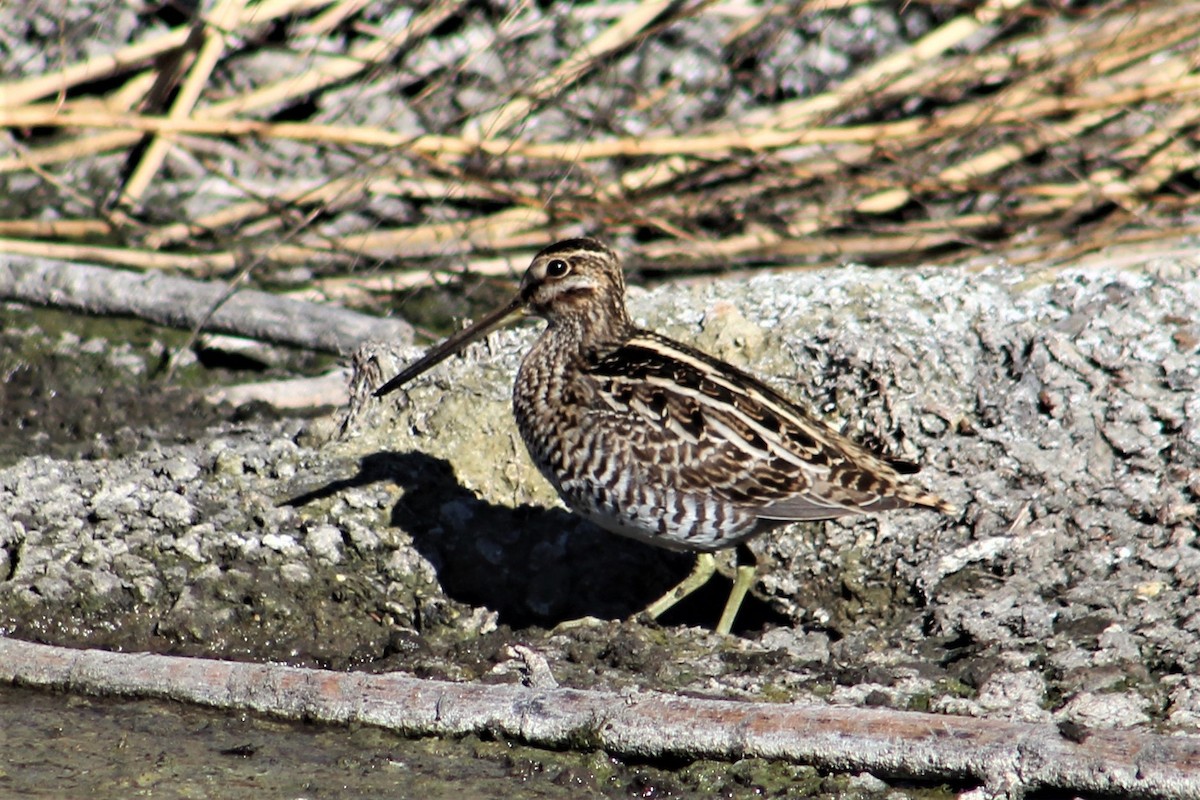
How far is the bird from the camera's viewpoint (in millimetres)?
4379

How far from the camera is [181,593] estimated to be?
4641 mm

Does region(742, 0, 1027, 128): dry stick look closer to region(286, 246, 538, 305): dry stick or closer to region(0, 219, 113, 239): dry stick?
region(286, 246, 538, 305): dry stick

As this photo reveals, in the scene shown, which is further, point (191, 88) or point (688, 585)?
point (191, 88)

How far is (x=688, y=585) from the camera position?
4.75 meters

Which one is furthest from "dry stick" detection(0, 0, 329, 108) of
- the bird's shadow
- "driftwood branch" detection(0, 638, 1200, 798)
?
"driftwood branch" detection(0, 638, 1200, 798)

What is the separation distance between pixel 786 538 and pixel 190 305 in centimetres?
308

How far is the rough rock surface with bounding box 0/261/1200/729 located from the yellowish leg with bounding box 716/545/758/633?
0.06 metres

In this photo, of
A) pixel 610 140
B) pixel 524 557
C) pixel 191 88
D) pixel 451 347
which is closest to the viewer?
pixel 524 557

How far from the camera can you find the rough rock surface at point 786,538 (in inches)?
171

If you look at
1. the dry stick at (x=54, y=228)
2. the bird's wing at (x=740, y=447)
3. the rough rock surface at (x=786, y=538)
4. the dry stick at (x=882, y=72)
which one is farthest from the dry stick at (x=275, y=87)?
the bird's wing at (x=740, y=447)

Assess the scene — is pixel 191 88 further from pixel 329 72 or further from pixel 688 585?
pixel 688 585

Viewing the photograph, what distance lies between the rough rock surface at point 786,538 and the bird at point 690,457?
12.2 inches

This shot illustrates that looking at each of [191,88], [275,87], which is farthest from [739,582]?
[275,87]

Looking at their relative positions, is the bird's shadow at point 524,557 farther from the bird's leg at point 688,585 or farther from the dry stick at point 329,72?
the dry stick at point 329,72
